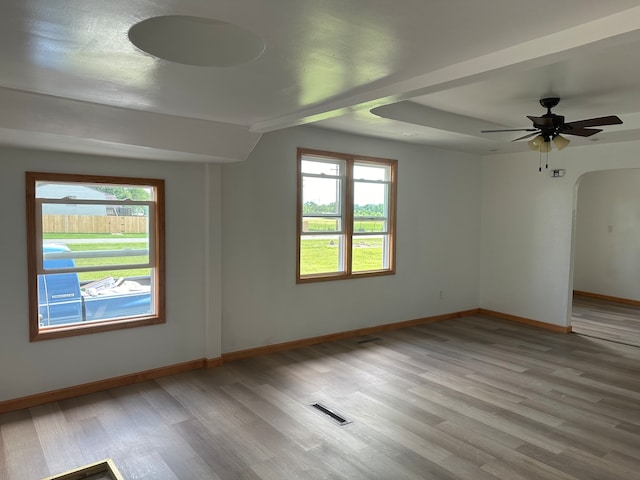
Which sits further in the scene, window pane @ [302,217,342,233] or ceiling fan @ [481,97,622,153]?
window pane @ [302,217,342,233]

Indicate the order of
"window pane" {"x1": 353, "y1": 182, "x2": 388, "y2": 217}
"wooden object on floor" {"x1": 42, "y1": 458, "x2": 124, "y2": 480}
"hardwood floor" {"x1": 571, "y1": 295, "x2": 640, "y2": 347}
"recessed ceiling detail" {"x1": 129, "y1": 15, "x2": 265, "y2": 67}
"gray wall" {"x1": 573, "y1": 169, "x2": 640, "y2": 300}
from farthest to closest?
"gray wall" {"x1": 573, "y1": 169, "x2": 640, "y2": 300}, "hardwood floor" {"x1": 571, "y1": 295, "x2": 640, "y2": 347}, "window pane" {"x1": 353, "y1": 182, "x2": 388, "y2": 217}, "wooden object on floor" {"x1": 42, "y1": 458, "x2": 124, "y2": 480}, "recessed ceiling detail" {"x1": 129, "y1": 15, "x2": 265, "y2": 67}

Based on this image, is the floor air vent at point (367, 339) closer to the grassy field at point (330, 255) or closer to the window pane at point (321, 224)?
the grassy field at point (330, 255)

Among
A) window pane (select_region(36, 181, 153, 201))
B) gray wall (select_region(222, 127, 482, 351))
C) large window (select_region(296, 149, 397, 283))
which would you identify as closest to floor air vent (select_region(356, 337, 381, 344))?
gray wall (select_region(222, 127, 482, 351))

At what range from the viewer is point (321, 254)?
5.51 m

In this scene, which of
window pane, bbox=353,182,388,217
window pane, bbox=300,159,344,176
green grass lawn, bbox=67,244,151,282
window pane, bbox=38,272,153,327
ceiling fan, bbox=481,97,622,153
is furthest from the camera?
window pane, bbox=353,182,388,217

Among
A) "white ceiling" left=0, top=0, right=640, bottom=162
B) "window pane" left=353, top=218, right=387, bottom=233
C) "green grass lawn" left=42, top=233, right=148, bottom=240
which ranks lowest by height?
"green grass lawn" left=42, top=233, right=148, bottom=240

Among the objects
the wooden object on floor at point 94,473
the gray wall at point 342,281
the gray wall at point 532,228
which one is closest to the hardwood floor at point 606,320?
the gray wall at point 532,228

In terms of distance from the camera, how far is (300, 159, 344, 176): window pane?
Answer: 17.4 feet

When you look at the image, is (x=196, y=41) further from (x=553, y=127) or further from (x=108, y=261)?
(x=553, y=127)

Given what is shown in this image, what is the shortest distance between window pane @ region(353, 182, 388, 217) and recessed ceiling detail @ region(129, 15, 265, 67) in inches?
138

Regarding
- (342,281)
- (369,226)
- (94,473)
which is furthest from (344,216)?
(94,473)

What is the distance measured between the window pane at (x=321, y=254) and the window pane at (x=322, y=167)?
80cm

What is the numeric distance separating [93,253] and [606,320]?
7.26m

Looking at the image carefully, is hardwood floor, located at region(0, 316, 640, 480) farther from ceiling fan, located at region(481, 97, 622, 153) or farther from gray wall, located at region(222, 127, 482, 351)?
ceiling fan, located at region(481, 97, 622, 153)
